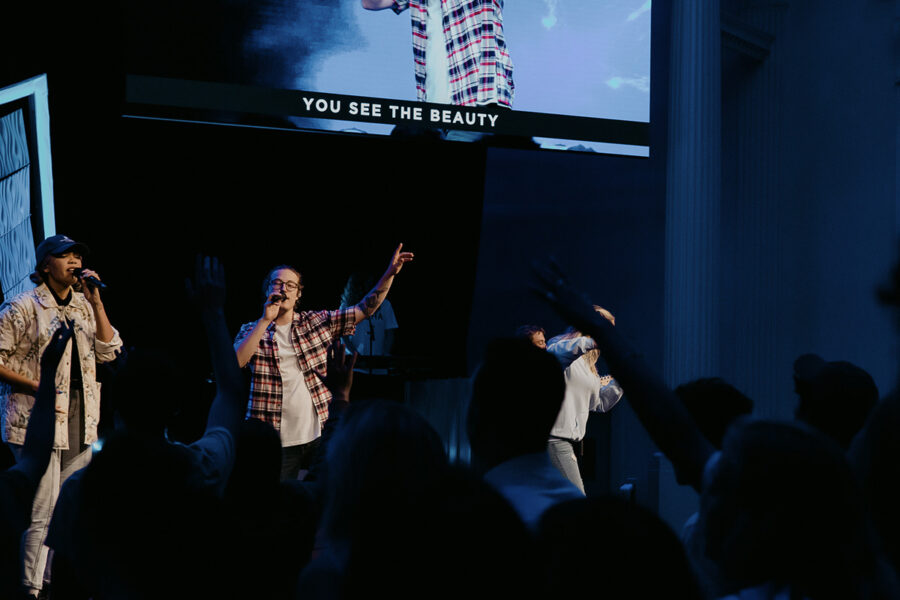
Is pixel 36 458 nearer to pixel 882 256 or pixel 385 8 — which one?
pixel 385 8

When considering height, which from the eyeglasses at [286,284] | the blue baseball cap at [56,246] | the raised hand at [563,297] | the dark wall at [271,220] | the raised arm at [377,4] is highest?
the raised arm at [377,4]

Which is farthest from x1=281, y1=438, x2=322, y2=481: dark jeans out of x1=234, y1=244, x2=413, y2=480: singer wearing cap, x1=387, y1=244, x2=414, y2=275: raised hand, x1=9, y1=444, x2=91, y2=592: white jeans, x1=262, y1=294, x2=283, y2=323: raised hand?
x1=9, y1=444, x2=91, y2=592: white jeans

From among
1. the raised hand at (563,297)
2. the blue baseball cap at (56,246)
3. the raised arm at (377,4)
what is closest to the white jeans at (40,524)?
the blue baseball cap at (56,246)

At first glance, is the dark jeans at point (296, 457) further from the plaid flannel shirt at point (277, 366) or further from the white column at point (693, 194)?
the white column at point (693, 194)

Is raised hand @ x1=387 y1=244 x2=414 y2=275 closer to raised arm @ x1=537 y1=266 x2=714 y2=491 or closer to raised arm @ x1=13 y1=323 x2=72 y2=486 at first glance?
raised arm @ x1=13 y1=323 x2=72 y2=486

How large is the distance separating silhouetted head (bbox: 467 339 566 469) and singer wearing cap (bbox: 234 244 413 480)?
129 inches

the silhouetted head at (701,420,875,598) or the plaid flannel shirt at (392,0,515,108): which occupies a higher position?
the plaid flannel shirt at (392,0,515,108)

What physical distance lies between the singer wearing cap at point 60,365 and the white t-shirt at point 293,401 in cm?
95

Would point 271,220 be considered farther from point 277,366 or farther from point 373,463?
point 373,463

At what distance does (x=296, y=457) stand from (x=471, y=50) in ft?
10.8

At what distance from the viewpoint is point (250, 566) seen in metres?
1.80

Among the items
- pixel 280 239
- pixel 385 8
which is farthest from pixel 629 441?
pixel 385 8

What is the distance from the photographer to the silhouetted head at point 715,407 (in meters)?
2.50

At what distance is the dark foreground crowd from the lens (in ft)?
3.48
